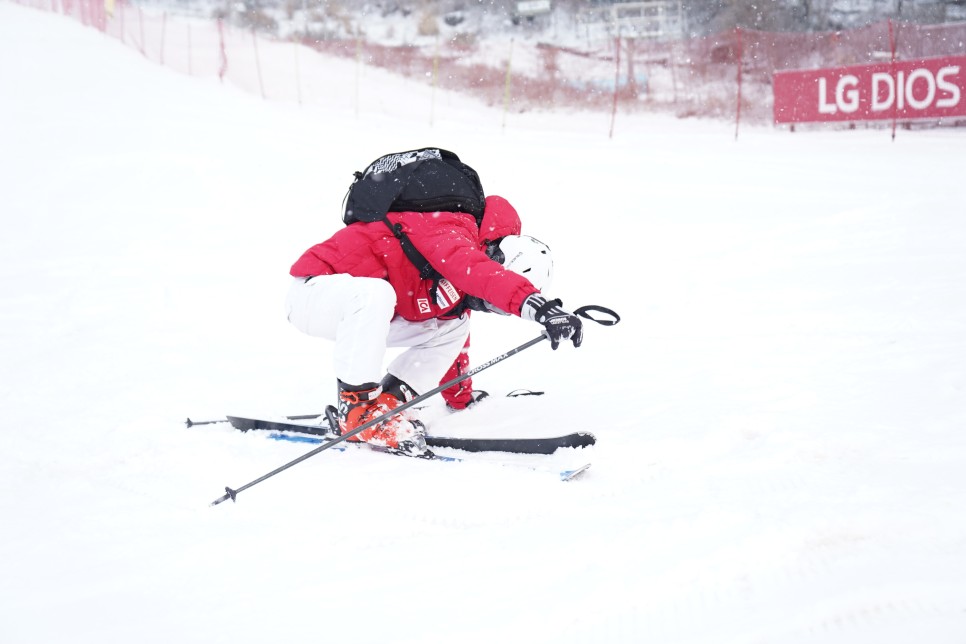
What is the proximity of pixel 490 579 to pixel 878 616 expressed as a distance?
3.14ft

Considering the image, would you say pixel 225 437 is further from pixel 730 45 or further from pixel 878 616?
pixel 730 45

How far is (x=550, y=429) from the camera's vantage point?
3473 millimetres

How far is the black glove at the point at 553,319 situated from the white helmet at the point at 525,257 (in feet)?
1.75

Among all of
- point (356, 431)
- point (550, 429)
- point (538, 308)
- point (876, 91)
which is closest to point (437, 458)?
point (356, 431)

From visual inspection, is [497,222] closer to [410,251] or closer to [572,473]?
[410,251]

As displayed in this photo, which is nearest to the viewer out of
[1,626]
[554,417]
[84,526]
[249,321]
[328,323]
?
[1,626]

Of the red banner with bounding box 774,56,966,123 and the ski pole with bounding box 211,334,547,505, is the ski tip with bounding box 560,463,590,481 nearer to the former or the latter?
the ski pole with bounding box 211,334,547,505

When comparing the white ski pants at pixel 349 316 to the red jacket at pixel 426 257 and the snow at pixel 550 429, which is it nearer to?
Result: the red jacket at pixel 426 257

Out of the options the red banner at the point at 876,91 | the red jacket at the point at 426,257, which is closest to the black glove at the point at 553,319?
the red jacket at the point at 426,257

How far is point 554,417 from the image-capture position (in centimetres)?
363

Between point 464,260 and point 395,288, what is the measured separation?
45 cm

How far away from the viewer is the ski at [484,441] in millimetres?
3072

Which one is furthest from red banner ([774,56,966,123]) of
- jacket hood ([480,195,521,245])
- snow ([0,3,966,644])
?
jacket hood ([480,195,521,245])

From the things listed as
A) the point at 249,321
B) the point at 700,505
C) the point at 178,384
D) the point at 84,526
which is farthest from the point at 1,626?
the point at 249,321
